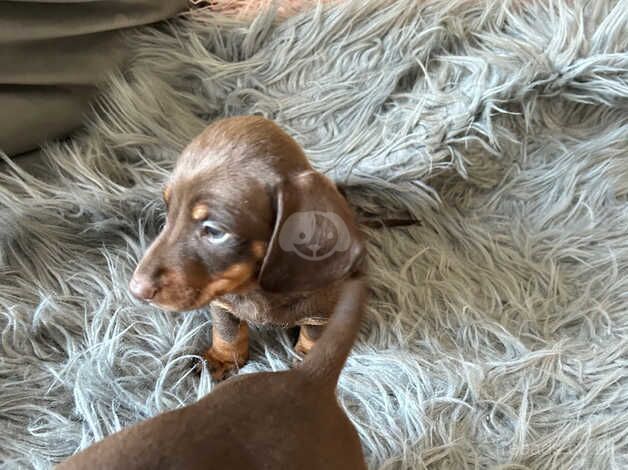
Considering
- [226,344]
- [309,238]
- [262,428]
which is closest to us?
[262,428]

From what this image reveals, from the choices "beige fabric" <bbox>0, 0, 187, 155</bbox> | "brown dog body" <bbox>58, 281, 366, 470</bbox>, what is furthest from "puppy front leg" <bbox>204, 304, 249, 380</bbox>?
"beige fabric" <bbox>0, 0, 187, 155</bbox>

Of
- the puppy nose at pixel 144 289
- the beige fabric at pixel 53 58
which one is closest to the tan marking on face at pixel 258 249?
the puppy nose at pixel 144 289

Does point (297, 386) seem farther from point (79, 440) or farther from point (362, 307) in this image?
point (79, 440)

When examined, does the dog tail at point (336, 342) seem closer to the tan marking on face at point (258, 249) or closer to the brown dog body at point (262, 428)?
the brown dog body at point (262, 428)

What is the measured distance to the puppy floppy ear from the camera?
0.92 meters

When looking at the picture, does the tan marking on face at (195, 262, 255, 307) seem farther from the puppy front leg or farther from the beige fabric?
the beige fabric

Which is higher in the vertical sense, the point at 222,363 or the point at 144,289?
the point at 144,289

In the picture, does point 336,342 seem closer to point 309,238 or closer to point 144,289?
point 309,238

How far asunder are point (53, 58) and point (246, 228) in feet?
2.12

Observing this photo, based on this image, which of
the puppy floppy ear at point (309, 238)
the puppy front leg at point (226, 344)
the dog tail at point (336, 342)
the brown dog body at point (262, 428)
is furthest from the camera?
the puppy front leg at point (226, 344)

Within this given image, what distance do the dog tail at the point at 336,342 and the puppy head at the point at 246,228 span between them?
0.10 meters

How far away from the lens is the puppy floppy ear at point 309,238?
0.92 meters

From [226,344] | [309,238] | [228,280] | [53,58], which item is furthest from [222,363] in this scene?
[53,58]

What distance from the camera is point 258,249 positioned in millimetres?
952
